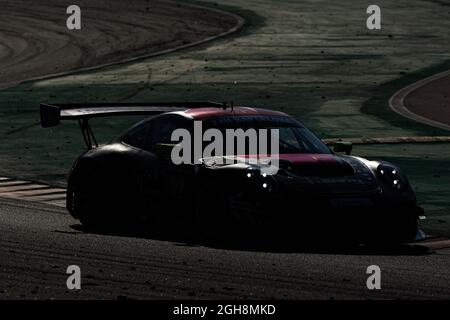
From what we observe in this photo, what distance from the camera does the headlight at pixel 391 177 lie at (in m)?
13.2

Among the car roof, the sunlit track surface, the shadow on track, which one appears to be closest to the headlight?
the shadow on track

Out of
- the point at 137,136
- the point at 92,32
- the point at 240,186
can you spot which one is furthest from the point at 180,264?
the point at 92,32

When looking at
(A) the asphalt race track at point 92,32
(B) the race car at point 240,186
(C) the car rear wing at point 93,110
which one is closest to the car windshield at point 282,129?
(B) the race car at point 240,186

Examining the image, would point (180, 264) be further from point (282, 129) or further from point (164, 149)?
point (282, 129)

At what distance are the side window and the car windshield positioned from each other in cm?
86

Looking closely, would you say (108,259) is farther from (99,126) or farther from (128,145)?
(99,126)

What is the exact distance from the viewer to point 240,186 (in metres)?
12.9

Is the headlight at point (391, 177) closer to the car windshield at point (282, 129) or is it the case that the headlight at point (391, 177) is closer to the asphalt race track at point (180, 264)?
the asphalt race track at point (180, 264)

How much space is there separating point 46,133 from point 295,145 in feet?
35.7

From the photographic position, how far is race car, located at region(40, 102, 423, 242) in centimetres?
1277

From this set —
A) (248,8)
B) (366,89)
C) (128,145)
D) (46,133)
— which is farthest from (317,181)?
(248,8)

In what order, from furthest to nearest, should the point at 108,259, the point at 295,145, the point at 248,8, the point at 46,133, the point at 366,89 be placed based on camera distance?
the point at 248,8
the point at 366,89
the point at 46,133
the point at 295,145
the point at 108,259

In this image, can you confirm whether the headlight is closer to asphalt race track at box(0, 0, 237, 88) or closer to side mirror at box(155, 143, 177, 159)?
side mirror at box(155, 143, 177, 159)

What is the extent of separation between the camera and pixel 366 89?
30.0 meters
